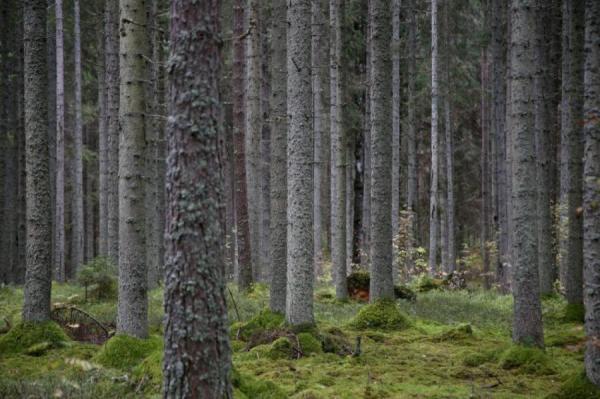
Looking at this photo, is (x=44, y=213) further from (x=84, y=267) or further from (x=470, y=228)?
A: (x=470, y=228)

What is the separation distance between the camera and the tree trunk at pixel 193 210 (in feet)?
15.3

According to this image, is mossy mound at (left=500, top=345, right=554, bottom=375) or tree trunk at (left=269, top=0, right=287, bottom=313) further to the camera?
tree trunk at (left=269, top=0, right=287, bottom=313)

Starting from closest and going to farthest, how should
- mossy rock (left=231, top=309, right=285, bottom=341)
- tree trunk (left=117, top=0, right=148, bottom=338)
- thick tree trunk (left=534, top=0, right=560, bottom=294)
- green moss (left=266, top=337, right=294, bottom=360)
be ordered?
1. tree trunk (left=117, top=0, right=148, bottom=338)
2. green moss (left=266, top=337, right=294, bottom=360)
3. mossy rock (left=231, top=309, right=285, bottom=341)
4. thick tree trunk (left=534, top=0, right=560, bottom=294)

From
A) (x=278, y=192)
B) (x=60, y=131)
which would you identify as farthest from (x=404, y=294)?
(x=60, y=131)

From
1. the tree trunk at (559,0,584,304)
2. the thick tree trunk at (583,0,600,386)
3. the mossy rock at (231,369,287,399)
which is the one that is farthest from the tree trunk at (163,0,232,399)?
the tree trunk at (559,0,584,304)

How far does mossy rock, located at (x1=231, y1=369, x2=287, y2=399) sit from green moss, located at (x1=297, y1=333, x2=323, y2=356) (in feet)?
7.22

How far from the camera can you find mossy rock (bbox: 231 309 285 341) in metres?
9.78

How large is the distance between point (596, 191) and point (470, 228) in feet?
119

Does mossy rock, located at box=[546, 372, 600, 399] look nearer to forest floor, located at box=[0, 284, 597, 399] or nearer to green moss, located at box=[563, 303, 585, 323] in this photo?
forest floor, located at box=[0, 284, 597, 399]

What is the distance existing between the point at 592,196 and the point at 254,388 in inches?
159

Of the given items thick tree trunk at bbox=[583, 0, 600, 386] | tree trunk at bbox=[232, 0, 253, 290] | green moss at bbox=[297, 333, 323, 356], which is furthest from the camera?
tree trunk at bbox=[232, 0, 253, 290]

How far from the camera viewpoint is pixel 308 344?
8.88m

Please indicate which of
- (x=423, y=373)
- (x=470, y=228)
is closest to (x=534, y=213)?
(x=423, y=373)

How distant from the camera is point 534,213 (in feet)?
27.5
